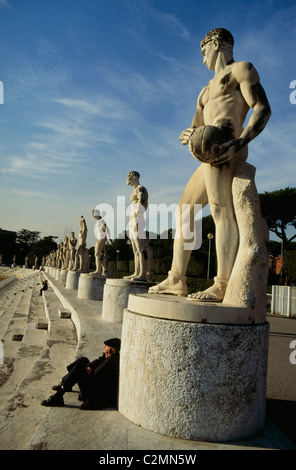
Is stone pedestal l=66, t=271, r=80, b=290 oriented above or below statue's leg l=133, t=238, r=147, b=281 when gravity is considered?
below

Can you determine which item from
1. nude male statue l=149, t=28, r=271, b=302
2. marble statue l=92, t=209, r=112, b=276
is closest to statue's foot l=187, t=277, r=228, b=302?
nude male statue l=149, t=28, r=271, b=302

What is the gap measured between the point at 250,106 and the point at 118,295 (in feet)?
14.9

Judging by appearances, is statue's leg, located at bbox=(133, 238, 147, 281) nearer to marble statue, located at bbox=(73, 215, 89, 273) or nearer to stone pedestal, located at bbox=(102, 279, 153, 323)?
stone pedestal, located at bbox=(102, 279, 153, 323)

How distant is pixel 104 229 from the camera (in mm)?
13008

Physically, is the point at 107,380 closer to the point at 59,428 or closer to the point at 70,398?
the point at 70,398

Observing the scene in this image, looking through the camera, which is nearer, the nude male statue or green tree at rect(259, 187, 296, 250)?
the nude male statue

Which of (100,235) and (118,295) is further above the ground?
(100,235)

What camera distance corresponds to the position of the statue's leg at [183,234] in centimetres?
334

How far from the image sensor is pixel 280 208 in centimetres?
3788

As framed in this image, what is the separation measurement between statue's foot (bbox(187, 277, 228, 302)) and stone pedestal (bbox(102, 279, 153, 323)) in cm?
375

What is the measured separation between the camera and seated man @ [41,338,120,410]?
275 centimetres

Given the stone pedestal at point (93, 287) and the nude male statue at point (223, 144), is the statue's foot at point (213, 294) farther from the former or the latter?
the stone pedestal at point (93, 287)

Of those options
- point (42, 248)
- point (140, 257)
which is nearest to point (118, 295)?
point (140, 257)

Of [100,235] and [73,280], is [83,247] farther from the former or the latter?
[100,235]
